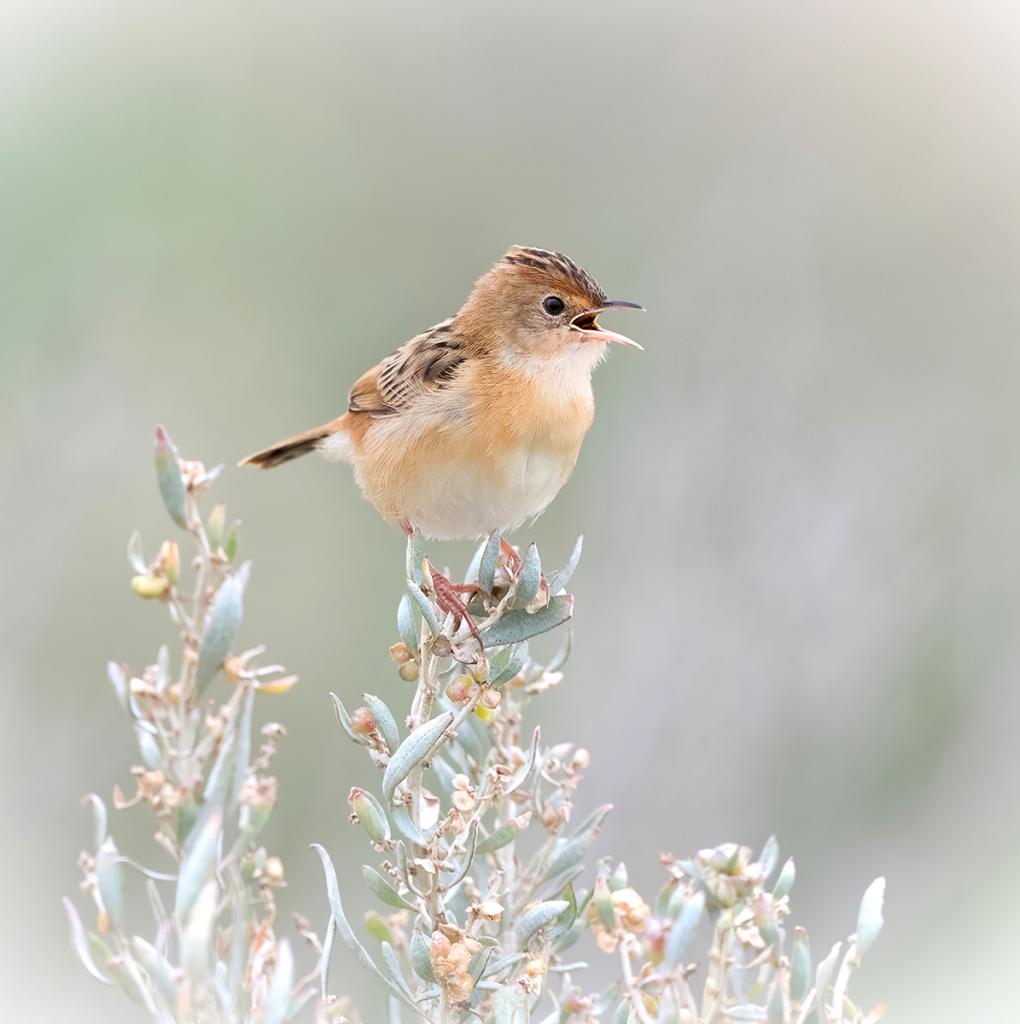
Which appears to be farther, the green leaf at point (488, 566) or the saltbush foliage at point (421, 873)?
the green leaf at point (488, 566)

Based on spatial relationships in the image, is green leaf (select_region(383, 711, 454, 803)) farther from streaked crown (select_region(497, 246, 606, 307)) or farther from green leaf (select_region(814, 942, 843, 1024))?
streaked crown (select_region(497, 246, 606, 307))

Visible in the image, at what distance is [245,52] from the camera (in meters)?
5.98

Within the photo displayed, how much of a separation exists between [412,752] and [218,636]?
0.27 m

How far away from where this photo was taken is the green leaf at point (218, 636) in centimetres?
145

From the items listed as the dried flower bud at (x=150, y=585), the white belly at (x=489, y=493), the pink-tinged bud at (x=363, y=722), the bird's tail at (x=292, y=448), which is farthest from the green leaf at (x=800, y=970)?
the bird's tail at (x=292, y=448)

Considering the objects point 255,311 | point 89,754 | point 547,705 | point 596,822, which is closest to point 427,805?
point 596,822

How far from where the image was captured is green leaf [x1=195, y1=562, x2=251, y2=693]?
145cm

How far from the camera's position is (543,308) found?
3482 mm

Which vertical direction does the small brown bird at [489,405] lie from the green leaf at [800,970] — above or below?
above

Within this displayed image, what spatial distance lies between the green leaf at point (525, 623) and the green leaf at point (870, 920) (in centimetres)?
55

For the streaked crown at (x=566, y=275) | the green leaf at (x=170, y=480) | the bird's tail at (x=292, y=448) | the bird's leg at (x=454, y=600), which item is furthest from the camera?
the bird's tail at (x=292, y=448)

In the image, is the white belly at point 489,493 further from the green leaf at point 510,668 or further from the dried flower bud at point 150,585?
the dried flower bud at point 150,585

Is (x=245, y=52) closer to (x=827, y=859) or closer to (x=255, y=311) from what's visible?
(x=255, y=311)

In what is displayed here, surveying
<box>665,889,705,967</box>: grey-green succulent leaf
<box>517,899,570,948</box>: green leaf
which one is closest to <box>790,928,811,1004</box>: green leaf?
<box>665,889,705,967</box>: grey-green succulent leaf
